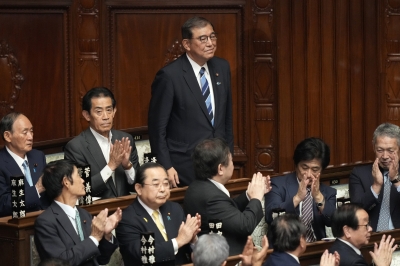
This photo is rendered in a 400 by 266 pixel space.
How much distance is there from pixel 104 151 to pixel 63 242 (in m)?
0.97

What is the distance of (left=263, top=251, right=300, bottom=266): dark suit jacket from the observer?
3.86 metres

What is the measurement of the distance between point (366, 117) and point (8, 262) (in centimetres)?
310

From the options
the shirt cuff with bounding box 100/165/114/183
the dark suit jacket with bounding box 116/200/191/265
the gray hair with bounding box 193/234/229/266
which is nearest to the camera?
the gray hair with bounding box 193/234/229/266

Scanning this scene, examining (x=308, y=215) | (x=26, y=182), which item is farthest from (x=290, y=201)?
(x=26, y=182)

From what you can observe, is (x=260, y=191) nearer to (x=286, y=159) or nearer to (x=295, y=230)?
(x=295, y=230)

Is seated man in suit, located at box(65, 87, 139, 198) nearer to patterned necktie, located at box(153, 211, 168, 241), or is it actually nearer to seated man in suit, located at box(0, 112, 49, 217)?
seated man in suit, located at box(0, 112, 49, 217)

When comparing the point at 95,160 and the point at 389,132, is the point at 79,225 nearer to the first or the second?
the point at 95,160

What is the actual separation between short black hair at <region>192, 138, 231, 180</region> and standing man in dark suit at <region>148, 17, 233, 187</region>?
0.67m

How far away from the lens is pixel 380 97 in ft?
20.7

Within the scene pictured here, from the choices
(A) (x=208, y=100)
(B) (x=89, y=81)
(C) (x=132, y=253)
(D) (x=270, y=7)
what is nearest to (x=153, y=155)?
(A) (x=208, y=100)

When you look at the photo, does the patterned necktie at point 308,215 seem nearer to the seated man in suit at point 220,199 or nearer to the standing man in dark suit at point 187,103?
the seated man in suit at point 220,199

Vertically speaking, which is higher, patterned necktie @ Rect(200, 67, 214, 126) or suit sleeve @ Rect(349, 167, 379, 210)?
patterned necktie @ Rect(200, 67, 214, 126)

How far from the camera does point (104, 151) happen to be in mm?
4859

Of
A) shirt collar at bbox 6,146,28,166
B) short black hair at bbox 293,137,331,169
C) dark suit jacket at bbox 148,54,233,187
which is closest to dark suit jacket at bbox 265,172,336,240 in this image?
short black hair at bbox 293,137,331,169
